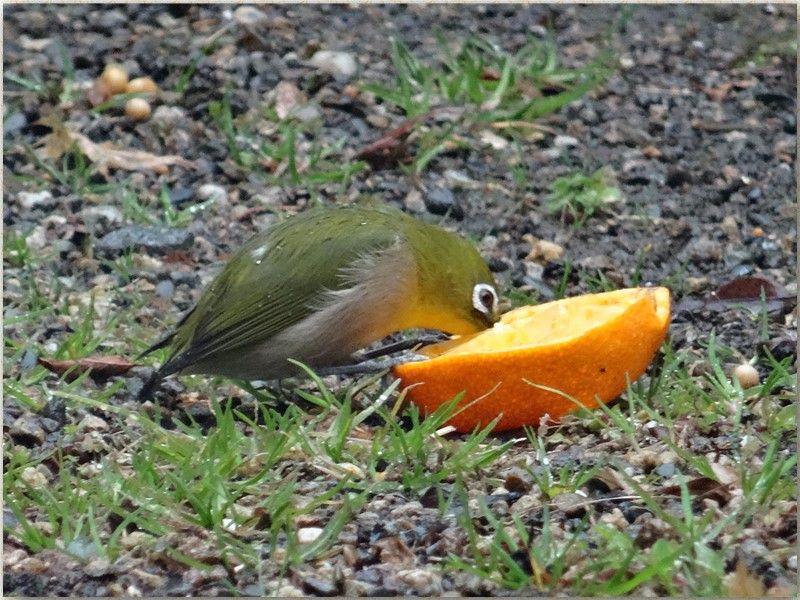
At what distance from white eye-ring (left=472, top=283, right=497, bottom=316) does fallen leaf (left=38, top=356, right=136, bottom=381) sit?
4.47 feet

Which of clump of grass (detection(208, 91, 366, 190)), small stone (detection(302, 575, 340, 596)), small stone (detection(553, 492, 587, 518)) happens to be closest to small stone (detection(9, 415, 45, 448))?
small stone (detection(302, 575, 340, 596))

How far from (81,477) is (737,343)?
2.60 meters

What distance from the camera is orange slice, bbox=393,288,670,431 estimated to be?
175 inches

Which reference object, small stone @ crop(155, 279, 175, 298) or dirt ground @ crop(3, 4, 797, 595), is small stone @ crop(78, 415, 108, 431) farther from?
small stone @ crop(155, 279, 175, 298)

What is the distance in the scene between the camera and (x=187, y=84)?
302 inches

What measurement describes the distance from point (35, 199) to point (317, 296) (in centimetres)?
249

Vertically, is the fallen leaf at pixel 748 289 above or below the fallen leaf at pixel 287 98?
below

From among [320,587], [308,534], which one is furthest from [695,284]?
[320,587]

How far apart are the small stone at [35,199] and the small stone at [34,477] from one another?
8.50ft

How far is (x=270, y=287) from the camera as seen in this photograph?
4859 millimetres

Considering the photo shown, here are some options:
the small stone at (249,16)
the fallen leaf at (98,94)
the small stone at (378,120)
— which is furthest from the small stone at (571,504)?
the small stone at (249,16)

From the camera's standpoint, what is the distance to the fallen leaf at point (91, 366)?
5.17 metres

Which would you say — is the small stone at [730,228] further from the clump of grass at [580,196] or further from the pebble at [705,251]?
the clump of grass at [580,196]

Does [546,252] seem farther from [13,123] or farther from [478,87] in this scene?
[13,123]
